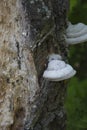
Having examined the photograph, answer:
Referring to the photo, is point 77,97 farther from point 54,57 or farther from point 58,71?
point 58,71

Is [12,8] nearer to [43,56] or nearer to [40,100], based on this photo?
[43,56]

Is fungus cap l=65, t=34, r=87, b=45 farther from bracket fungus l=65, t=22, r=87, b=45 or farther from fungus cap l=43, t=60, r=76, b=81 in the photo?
fungus cap l=43, t=60, r=76, b=81

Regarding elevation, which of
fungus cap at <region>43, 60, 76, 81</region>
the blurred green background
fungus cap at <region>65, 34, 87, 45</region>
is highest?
fungus cap at <region>65, 34, 87, 45</region>

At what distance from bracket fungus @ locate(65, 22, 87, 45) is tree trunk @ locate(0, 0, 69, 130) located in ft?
0.32

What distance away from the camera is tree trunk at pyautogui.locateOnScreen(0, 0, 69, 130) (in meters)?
2.14

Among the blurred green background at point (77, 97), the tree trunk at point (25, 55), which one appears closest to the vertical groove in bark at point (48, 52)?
the tree trunk at point (25, 55)

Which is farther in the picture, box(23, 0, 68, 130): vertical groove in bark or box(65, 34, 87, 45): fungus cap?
box(65, 34, 87, 45): fungus cap

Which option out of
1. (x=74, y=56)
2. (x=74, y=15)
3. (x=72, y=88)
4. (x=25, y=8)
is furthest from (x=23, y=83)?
(x=74, y=56)

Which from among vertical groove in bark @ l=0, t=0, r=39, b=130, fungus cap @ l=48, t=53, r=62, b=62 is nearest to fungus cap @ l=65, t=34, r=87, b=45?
fungus cap @ l=48, t=53, r=62, b=62

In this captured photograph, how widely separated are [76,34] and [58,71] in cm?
38

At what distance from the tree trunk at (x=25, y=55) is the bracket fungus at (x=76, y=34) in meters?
0.10

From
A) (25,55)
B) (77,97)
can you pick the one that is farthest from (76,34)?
(77,97)

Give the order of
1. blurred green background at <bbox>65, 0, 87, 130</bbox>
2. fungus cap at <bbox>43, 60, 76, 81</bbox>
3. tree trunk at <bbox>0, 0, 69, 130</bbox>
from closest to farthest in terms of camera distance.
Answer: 1. fungus cap at <bbox>43, 60, 76, 81</bbox>
2. tree trunk at <bbox>0, 0, 69, 130</bbox>
3. blurred green background at <bbox>65, 0, 87, 130</bbox>

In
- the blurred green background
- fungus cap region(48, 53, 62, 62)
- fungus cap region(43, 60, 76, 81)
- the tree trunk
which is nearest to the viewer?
fungus cap region(43, 60, 76, 81)
